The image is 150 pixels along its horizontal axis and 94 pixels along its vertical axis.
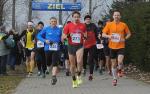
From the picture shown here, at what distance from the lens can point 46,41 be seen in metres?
14.5

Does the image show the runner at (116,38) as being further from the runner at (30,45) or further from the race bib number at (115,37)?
the runner at (30,45)

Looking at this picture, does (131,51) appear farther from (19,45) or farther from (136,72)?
(19,45)

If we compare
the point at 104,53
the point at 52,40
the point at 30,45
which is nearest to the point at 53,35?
the point at 52,40

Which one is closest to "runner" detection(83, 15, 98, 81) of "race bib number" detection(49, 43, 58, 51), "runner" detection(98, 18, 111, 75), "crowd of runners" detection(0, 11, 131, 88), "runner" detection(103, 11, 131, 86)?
"crowd of runners" detection(0, 11, 131, 88)

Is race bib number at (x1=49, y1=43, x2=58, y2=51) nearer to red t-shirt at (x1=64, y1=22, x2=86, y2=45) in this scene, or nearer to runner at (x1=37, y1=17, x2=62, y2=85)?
runner at (x1=37, y1=17, x2=62, y2=85)

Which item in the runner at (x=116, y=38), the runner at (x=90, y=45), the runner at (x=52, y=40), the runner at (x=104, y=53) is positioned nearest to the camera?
the runner at (x=116, y=38)

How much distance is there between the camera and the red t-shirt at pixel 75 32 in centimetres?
1357

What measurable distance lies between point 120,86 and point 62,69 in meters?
8.65

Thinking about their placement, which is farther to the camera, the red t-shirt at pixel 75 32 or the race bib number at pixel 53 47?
the race bib number at pixel 53 47

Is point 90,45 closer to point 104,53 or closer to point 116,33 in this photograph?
point 116,33

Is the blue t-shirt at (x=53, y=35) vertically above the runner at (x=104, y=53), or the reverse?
the blue t-shirt at (x=53, y=35)

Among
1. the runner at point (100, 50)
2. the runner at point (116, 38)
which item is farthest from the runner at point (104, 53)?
the runner at point (116, 38)

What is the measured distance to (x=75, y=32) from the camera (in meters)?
13.6

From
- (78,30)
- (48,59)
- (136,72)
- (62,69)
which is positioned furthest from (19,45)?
(78,30)
